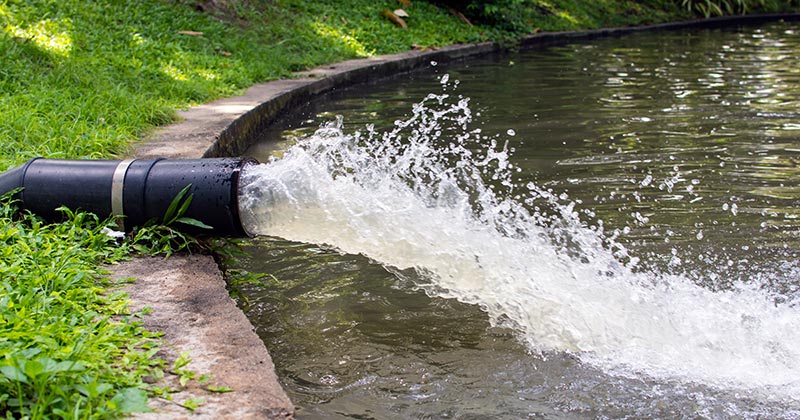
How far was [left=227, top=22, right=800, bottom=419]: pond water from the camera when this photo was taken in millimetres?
3250

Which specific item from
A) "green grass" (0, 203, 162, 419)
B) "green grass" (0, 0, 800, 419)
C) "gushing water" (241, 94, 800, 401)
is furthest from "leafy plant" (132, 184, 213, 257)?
"gushing water" (241, 94, 800, 401)

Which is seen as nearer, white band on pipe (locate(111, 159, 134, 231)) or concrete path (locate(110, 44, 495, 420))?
concrete path (locate(110, 44, 495, 420))

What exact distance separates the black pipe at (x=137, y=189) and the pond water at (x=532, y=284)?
0.11 m

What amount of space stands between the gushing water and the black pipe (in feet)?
0.32

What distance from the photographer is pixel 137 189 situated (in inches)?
158

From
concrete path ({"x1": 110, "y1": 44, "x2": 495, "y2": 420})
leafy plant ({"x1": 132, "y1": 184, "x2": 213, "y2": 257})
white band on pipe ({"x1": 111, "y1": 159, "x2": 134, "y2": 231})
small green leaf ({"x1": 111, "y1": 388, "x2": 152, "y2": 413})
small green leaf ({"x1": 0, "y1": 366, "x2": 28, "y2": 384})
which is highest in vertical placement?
white band on pipe ({"x1": 111, "y1": 159, "x2": 134, "y2": 231})

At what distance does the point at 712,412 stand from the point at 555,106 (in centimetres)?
669

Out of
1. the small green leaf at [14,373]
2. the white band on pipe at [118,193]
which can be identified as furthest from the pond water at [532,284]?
the small green leaf at [14,373]

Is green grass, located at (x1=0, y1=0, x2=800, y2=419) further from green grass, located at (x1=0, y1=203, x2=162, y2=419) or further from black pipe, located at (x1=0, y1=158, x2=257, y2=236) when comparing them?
black pipe, located at (x1=0, y1=158, x2=257, y2=236)

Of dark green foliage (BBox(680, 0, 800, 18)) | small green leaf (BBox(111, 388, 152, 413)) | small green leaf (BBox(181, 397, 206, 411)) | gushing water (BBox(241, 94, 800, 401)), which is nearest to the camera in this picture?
small green leaf (BBox(111, 388, 152, 413))

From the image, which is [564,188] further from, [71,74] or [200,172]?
[71,74]

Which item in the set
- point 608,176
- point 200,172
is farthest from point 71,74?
point 608,176

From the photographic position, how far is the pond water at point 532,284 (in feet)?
10.7

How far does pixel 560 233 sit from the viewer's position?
200 inches
